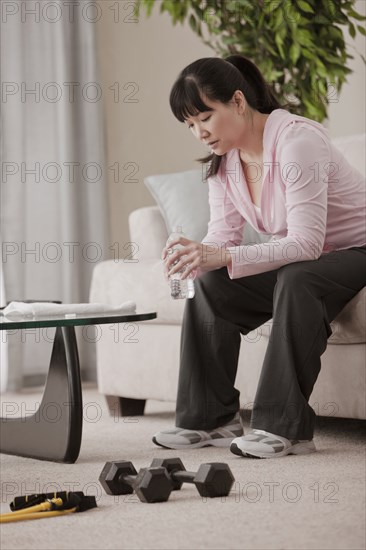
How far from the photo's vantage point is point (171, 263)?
6.86 ft

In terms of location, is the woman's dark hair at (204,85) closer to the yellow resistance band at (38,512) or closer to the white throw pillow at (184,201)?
the white throw pillow at (184,201)

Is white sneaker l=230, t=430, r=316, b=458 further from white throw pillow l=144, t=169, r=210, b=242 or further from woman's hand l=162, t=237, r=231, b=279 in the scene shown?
white throw pillow l=144, t=169, r=210, b=242

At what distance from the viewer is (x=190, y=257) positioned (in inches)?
81.1

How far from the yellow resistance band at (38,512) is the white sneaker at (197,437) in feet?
2.17

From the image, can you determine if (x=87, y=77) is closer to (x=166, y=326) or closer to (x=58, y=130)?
(x=58, y=130)

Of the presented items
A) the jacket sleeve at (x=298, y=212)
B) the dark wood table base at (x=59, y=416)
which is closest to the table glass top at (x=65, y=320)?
the dark wood table base at (x=59, y=416)

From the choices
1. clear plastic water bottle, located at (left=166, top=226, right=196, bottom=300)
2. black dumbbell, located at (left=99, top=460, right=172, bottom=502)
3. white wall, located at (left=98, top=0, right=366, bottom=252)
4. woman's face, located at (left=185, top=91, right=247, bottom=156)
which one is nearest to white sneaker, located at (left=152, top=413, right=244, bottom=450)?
clear plastic water bottle, located at (left=166, top=226, right=196, bottom=300)

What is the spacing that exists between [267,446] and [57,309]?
53 cm

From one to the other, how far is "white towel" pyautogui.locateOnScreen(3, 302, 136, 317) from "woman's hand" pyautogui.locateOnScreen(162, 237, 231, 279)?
0.41ft

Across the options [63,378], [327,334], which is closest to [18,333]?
[63,378]

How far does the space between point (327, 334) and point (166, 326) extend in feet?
2.22

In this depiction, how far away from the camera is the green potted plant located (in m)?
3.41

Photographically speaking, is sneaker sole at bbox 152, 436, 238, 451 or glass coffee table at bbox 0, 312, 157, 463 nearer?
glass coffee table at bbox 0, 312, 157, 463

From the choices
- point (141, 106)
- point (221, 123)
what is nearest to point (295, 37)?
point (141, 106)
